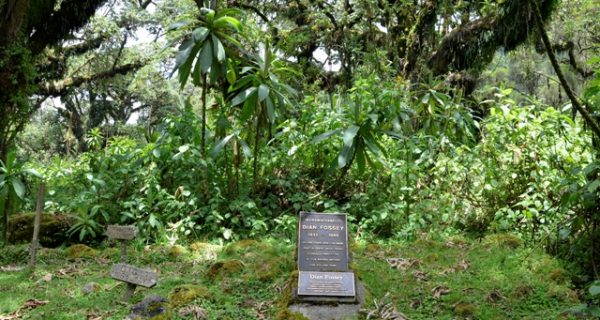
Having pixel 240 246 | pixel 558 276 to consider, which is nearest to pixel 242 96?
pixel 240 246

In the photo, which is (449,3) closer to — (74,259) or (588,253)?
(588,253)

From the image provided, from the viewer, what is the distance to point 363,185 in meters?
7.24

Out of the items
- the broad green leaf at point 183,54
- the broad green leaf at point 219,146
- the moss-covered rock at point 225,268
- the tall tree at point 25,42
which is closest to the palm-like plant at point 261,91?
the broad green leaf at point 219,146

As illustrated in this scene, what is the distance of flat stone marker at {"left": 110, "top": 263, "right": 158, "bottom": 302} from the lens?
4.33 metres

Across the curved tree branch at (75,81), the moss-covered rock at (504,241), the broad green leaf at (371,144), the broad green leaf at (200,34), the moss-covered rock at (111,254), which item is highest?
the curved tree branch at (75,81)

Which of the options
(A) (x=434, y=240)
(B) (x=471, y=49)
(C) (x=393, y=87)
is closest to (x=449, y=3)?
(B) (x=471, y=49)

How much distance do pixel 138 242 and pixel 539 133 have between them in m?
4.83

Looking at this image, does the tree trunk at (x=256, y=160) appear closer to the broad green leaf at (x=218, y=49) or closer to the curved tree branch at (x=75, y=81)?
the broad green leaf at (x=218, y=49)

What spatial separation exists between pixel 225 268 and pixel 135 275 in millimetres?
948

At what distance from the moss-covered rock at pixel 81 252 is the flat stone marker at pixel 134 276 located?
1736 mm

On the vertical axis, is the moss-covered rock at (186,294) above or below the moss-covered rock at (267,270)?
below

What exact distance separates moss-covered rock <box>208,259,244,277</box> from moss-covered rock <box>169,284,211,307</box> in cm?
46

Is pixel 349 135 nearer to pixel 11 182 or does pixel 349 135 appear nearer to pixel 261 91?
pixel 261 91

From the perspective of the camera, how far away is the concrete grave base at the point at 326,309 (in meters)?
4.10
